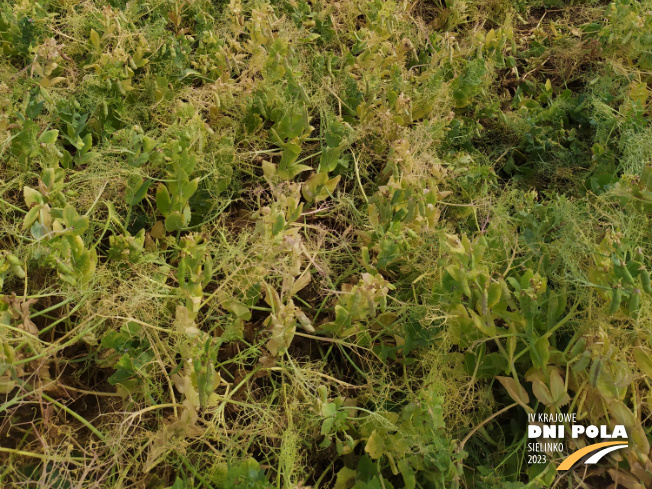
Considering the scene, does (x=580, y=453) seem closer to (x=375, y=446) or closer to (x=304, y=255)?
(x=375, y=446)

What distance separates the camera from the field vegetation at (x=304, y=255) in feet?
4.58

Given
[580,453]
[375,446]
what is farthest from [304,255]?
[580,453]

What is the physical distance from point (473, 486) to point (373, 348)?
17.4 inches

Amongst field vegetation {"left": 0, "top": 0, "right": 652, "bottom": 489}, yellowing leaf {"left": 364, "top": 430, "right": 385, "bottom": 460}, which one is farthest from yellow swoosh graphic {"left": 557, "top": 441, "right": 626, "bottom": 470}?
yellowing leaf {"left": 364, "top": 430, "right": 385, "bottom": 460}

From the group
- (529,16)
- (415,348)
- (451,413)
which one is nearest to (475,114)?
(529,16)

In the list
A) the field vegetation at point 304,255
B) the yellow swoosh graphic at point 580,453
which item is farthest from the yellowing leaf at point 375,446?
the yellow swoosh graphic at point 580,453

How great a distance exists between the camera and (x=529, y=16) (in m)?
2.96

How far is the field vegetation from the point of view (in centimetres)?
140

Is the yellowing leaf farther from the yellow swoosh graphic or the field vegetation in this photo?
the yellow swoosh graphic

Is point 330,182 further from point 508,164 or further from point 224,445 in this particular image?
point 224,445

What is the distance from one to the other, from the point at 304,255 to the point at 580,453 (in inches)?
36.8

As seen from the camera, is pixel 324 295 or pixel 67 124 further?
pixel 67 124

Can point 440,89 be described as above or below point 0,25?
below

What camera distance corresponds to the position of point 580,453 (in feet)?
4.55
